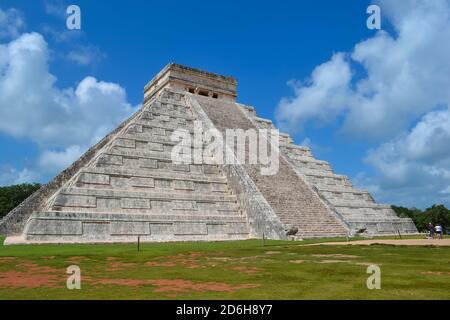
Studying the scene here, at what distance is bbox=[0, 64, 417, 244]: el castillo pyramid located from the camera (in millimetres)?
17672

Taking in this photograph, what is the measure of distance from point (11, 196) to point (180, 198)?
44681 millimetres

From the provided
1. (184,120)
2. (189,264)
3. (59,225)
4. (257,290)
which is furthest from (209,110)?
(257,290)

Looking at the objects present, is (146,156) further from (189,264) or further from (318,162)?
(318,162)

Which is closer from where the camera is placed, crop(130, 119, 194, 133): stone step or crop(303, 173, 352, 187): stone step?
crop(130, 119, 194, 133): stone step

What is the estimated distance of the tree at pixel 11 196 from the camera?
5475 cm

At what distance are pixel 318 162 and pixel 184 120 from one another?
1016 cm

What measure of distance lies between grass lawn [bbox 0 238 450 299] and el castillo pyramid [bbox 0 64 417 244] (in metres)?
3.93

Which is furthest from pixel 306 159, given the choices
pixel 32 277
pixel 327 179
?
pixel 32 277

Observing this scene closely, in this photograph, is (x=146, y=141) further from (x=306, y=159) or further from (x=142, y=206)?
(x=306, y=159)

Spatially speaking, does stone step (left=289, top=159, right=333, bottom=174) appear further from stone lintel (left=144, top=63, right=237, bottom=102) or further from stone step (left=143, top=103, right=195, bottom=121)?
stone lintel (left=144, top=63, right=237, bottom=102)

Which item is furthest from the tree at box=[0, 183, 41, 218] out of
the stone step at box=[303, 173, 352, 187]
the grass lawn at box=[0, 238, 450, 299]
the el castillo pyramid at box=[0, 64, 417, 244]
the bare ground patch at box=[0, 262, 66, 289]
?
the bare ground patch at box=[0, 262, 66, 289]

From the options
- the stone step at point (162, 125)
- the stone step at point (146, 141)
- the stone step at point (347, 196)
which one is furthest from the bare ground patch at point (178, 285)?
the stone step at point (347, 196)
